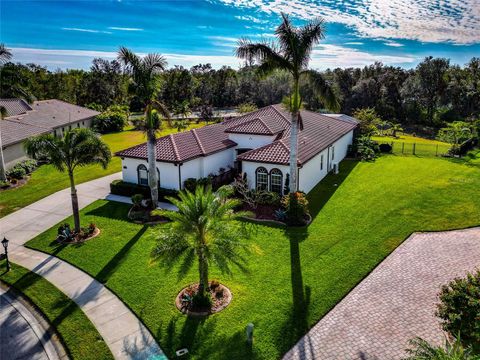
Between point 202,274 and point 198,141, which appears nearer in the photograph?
point 202,274

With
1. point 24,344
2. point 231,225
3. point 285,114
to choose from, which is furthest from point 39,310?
point 285,114

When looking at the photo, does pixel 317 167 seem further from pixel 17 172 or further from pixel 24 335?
pixel 17 172

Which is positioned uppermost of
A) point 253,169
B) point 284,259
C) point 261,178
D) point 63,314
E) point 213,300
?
point 253,169

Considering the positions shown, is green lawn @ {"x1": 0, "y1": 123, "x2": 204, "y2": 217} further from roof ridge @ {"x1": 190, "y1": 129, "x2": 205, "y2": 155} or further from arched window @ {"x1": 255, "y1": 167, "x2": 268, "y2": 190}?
arched window @ {"x1": 255, "y1": 167, "x2": 268, "y2": 190}

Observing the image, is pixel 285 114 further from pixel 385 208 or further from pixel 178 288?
pixel 178 288

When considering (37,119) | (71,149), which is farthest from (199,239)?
(37,119)

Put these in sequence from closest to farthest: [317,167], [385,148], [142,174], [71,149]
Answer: [71,149] → [142,174] → [317,167] → [385,148]

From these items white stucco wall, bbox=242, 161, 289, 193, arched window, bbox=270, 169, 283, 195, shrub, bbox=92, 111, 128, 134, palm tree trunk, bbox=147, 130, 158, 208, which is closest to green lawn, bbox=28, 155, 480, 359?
palm tree trunk, bbox=147, 130, 158, 208

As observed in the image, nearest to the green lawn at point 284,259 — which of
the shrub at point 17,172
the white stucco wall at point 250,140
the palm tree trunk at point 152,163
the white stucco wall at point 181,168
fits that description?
the palm tree trunk at point 152,163

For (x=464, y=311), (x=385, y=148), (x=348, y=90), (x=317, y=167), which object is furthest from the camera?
(x=348, y=90)
